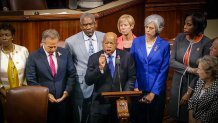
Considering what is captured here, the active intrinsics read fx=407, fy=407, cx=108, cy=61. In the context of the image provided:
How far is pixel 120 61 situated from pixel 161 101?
62 cm

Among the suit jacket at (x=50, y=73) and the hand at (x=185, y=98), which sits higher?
the suit jacket at (x=50, y=73)

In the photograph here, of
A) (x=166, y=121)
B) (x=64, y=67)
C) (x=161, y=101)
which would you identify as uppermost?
(x=64, y=67)

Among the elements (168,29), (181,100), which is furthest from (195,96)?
(168,29)

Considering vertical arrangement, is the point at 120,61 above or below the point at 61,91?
above

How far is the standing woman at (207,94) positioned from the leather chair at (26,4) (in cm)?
346

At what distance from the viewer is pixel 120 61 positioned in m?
3.96

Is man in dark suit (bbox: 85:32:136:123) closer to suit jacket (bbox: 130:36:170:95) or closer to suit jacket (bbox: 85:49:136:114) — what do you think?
suit jacket (bbox: 85:49:136:114)

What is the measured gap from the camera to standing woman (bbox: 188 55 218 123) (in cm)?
354

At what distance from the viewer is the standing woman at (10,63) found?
4193 millimetres

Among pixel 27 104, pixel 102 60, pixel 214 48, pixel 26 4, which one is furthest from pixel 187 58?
pixel 26 4

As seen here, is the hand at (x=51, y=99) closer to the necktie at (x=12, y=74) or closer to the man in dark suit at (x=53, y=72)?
the man in dark suit at (x=53, y=72)

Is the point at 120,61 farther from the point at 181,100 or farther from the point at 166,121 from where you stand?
the point at 166,121

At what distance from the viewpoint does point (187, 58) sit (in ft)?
13.5

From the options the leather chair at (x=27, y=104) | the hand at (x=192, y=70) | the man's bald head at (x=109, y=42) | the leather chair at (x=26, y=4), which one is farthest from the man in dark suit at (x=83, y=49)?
the leather chair at (x=26, y=4)
